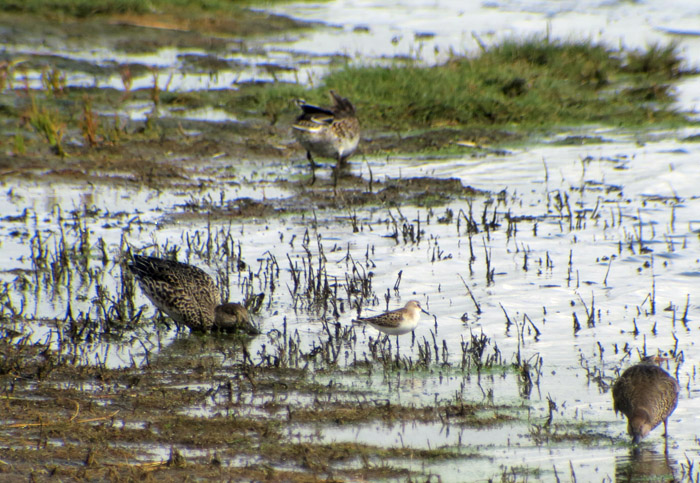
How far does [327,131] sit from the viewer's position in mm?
12297

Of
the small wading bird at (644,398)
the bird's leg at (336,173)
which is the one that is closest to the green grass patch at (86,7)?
the bird's leg at (336,173)

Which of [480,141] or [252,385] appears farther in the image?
[480,141]

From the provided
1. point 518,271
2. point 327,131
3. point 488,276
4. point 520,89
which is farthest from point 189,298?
point 520,89

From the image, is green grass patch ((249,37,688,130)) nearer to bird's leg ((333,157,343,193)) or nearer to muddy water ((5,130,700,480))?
muddy water ((5,130,700,480))

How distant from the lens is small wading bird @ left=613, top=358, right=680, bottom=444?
504 centimetres

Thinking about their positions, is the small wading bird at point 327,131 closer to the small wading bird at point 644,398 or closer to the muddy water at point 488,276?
the muddy water at point 488,276

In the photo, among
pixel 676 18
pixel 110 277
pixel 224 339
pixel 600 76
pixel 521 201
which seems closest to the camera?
pixel 224 339

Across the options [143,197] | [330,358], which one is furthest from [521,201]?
[330,358]

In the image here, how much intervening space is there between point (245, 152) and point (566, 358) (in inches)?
312

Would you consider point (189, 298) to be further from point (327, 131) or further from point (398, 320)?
point (327, 131)

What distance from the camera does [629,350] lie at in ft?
21.4

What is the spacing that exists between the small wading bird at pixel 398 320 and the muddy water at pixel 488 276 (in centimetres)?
18

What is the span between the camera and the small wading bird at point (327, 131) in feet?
40.5

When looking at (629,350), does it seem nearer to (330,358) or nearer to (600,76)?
(330,358)
